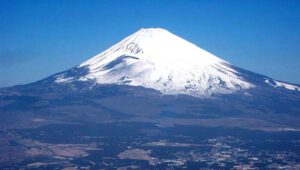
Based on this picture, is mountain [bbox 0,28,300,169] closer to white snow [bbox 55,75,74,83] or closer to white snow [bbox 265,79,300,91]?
white snow [bbox 55,75,74,83]

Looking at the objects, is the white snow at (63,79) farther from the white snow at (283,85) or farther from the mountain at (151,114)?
the white snow at (283,85)

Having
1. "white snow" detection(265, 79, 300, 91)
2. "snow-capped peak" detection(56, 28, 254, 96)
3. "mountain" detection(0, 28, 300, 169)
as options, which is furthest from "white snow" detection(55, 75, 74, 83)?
"white snow" detection(265, 79, 300, 91)

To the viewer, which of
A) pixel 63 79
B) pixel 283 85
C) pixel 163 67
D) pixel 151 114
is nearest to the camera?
pixel 151 114

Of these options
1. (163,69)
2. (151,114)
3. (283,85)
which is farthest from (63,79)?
(283,85)

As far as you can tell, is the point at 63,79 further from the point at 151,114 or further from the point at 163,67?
the point at 151,114

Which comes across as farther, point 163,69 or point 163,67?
point 163,67
